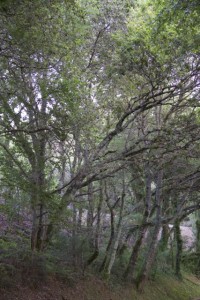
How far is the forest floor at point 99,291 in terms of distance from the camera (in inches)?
335

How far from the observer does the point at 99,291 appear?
1116 cm

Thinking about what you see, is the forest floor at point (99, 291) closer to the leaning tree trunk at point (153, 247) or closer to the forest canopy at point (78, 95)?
the leaning tree trunk at point (153, 247)

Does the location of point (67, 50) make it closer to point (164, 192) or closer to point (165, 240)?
point (164, 192)

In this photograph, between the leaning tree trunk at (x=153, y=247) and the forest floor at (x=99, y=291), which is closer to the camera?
the forest floor at (x=99, y=291)

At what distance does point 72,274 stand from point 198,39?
7.81 metres

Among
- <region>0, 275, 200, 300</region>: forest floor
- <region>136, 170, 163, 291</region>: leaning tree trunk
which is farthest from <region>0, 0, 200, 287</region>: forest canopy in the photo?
<region>136, 170, 163, 291</region>: leaning tree trunk

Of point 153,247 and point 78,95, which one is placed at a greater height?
point 78,95

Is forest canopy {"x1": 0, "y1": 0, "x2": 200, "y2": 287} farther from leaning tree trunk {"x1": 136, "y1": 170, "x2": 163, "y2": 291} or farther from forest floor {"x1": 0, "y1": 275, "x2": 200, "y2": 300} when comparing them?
leaning tree trunk {"x1": 136, "y1": 170, "x2": 163, "y2": 291}

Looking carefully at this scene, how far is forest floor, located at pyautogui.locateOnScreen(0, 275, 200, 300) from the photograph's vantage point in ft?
27.9

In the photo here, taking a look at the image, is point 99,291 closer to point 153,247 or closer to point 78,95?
point 153,247

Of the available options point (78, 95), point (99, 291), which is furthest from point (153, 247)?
point (78, 95)

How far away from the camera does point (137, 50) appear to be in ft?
29.2

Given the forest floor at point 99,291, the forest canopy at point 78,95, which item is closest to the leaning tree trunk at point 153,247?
the forest floor at point 99,291

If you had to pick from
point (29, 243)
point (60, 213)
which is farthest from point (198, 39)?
point (29, 243)
